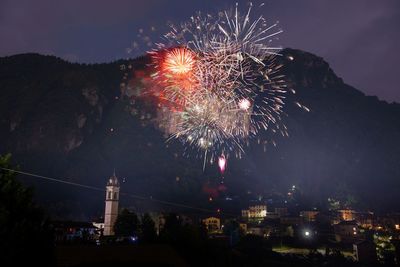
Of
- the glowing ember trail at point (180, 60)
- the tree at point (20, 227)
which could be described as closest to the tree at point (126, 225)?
the glowing ember trail at point (180, 60)

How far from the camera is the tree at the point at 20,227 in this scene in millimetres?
21094

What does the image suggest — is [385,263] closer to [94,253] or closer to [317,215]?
[317,215]

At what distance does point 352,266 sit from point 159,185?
103500mm

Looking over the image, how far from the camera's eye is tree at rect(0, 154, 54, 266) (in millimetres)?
21094

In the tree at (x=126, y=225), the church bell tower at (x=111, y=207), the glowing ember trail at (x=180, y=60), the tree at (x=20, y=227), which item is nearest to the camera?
the tree at (x=20, y=227)

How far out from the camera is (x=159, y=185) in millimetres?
158750

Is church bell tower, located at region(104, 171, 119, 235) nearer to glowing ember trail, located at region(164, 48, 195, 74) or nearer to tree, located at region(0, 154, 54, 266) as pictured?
glowing ember trail, located at region(164, 48, 195, 74)

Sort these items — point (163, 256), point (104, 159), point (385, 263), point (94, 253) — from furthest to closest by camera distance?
1. point (104, 159)
2. point (385, 263)
3. point (163, 256)
4. point (94, 253)

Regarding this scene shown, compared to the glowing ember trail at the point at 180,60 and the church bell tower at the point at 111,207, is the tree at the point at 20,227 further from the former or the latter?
the church bell tower at the point at 111,207

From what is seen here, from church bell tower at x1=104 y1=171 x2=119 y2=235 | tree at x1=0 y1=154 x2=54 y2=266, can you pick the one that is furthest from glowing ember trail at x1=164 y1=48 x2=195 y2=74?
church bell tower at x1=104 y1=171 x2=119 y2=235

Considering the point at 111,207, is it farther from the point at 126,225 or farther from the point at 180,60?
the point at 180,60

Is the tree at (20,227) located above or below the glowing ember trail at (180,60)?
below

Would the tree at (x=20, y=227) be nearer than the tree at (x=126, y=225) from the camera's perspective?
Yes

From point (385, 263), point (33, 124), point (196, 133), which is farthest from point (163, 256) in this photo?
point (33, 124)
